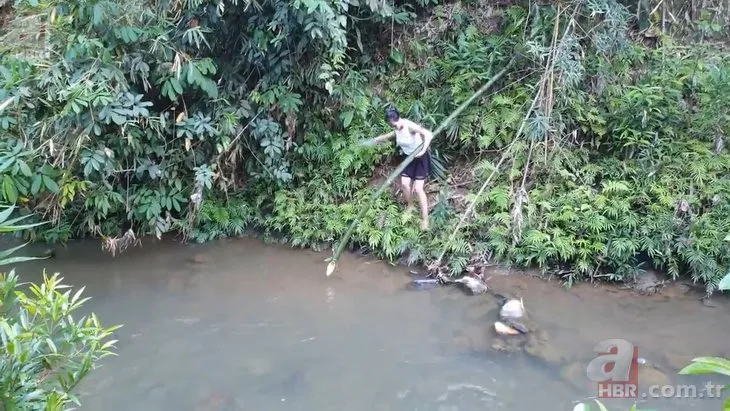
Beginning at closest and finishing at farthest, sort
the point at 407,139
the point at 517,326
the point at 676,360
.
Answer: the point at 676,360 < the point at 517,326 < the point at 407,139

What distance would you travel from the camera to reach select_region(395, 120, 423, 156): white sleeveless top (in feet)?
18.4

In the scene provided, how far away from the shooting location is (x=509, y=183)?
230 inches

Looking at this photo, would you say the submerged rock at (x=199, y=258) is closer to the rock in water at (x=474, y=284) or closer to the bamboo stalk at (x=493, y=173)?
the bamboo stalk at (x=493, y=173)

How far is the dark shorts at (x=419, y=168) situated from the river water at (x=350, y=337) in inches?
36.4

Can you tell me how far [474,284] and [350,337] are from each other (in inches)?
48.8

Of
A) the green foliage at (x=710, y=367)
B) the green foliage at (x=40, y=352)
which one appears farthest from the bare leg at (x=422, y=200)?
the green foliage at (x=710, y=367)

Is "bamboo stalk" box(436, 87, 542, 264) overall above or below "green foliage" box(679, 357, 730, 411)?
below

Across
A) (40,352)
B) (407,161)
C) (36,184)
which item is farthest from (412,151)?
(40,352)

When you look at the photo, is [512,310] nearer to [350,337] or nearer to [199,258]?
[350,337]

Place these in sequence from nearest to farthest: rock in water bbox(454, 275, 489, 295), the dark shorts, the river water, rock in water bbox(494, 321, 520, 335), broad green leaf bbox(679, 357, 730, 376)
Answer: broad green leaf bbox(679, 357, 730, 376)
the river water
rock in water bbox(494, 321, 520, 335)
rock in water bbox(454, 275, 489, 295)
the dark shorts

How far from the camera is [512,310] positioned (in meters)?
4.72

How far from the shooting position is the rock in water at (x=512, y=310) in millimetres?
4688

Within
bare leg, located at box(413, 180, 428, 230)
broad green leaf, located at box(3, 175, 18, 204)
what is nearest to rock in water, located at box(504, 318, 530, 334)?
bare leg, located at box(413, 180, 428, 230)

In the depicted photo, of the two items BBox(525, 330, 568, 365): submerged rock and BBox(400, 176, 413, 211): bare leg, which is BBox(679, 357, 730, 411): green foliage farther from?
BBox(400, 176, 413, 211): bare leg
